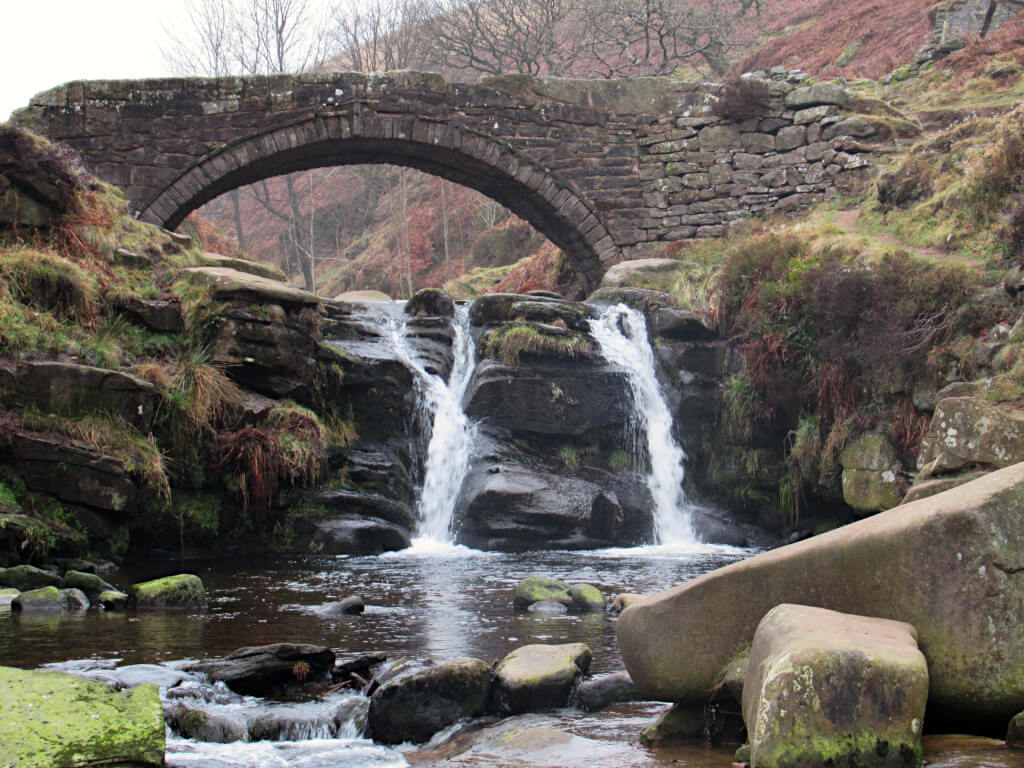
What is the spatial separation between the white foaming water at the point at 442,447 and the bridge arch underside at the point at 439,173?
454 centimetres

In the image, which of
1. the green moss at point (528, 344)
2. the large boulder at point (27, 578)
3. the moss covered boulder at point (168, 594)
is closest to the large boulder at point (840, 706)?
the moss covered boulder at point (168, 594)

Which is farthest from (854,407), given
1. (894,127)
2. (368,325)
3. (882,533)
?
(894,127)

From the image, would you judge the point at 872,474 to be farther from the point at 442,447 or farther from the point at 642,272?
the point at 642,272

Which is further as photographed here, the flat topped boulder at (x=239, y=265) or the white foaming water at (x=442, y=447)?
the flat topped boulder at (x=239, y=265)

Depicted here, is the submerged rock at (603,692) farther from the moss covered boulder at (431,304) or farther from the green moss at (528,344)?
the moss covered boulder at (431,304)

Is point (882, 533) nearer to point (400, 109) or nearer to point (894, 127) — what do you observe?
point (400, 109)

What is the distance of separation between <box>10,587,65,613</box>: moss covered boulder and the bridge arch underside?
908 cm

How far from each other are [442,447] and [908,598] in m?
7.54

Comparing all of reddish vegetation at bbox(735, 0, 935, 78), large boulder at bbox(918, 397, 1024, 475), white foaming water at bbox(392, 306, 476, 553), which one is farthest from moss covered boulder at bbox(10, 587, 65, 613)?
reddish vegetation at bbox(735, 0, 935, 78)

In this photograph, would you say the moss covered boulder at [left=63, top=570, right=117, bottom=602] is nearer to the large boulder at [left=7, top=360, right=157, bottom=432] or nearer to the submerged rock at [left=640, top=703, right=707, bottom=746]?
the large boulder at [left=7, top=360, right=157, bottom=432]

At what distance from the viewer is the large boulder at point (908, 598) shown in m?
3.08

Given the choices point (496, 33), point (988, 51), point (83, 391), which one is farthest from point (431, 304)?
point (496, 33)

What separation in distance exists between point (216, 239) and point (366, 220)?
17.3 metres

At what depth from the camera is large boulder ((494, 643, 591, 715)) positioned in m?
4.07
